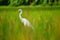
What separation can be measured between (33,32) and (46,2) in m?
0.32

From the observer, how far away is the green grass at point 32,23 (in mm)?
1343

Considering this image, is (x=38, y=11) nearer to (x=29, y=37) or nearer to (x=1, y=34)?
(x=29, y=37)

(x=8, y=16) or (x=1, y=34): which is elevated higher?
(x=8, y=16)

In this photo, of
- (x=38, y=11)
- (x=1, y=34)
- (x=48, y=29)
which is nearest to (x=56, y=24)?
(x=48, y=29)

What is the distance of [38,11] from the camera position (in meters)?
1.36

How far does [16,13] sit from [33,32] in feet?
0.81

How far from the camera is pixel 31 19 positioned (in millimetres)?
1362

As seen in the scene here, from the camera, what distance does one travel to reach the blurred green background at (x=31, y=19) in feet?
4.41

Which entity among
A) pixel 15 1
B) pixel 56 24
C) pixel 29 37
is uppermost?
pixel 15 1

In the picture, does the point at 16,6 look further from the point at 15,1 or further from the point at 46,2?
the point at 46,2

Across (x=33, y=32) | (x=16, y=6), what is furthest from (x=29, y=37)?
(x=16, y=6)

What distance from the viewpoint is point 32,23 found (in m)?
1.36

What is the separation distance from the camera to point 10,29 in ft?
4.50

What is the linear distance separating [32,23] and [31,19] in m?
0.04
